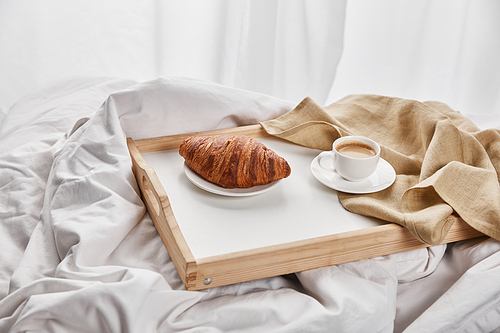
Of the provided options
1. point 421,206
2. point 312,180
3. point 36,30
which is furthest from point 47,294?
point 36,30

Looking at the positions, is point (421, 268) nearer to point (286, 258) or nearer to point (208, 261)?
point (286, 258)

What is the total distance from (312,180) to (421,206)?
22cm

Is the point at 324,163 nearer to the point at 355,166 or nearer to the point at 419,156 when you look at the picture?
the point at 355,166

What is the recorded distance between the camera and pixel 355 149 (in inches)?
39.4

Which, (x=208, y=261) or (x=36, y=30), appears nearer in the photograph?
(x=208, y=261)

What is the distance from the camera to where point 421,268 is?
853mm

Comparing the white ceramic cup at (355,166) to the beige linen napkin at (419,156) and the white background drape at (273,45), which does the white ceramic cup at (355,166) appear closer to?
the beige linen napkin at (419,156)

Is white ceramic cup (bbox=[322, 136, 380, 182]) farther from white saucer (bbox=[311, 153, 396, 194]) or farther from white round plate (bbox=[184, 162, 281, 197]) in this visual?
white round plate (bbox=[184, 162, 281, 197])

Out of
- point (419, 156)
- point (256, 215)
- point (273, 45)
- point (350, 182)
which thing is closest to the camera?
point (256, 215)

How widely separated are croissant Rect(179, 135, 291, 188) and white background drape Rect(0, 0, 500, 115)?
1.46 m

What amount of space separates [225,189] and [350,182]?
10.3 inches

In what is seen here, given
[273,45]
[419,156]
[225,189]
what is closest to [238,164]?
[225,189]

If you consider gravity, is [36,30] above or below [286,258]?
above

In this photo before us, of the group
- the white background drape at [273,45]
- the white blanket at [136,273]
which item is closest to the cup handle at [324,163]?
the white blanket at [136,273]
